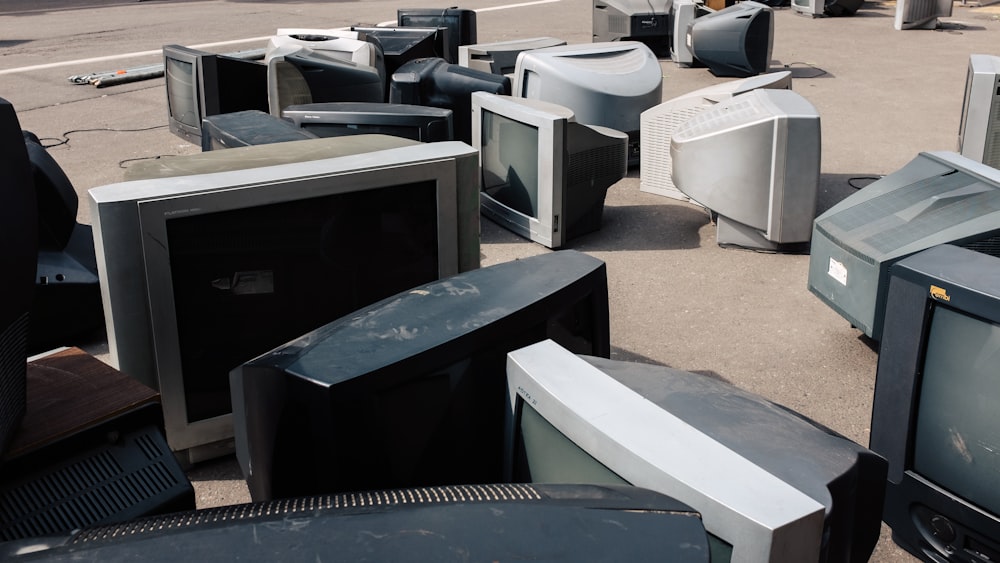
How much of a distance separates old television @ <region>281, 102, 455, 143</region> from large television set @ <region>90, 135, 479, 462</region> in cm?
150

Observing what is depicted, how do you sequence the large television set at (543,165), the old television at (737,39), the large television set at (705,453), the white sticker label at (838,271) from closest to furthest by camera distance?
the large television set at (705,453) < the white sticker label at (838,271) < the large television set at (543,165) < the old television at (737,39)

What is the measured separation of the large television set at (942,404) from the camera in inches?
90.1

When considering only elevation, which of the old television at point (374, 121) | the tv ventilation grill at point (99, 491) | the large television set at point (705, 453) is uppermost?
the old television at point (374, 121)

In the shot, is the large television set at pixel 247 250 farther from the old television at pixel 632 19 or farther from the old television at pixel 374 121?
the old television at pixel 632 19

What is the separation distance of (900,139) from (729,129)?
3.18m

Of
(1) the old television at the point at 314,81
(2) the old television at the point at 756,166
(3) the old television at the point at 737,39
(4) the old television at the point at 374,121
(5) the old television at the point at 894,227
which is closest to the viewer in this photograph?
(5) the old television at the point at 894,227

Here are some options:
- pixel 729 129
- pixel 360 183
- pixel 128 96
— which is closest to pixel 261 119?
pixel 360 183

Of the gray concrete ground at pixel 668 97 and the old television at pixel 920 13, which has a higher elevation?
A: the old television at pixel 920 13

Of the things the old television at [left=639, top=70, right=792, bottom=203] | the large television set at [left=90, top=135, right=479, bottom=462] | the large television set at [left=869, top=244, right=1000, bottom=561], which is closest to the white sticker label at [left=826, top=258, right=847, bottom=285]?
the large television set at [left=869, top=244, right=1000, bottom=561]

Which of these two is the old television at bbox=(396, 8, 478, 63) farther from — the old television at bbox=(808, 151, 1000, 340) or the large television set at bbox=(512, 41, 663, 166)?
the old television at bbox=(808, 151, 1000, 340)

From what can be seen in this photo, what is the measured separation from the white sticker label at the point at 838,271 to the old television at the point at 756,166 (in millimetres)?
1174

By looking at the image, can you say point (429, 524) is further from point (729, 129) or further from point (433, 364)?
point (729, 129)

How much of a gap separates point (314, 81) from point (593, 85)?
170 centimetres

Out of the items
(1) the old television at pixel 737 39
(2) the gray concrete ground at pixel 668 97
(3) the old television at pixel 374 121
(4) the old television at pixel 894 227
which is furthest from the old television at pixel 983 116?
(1) the old television at pixel 737 39
